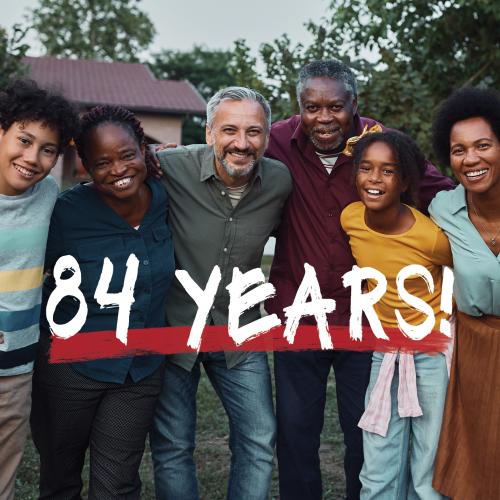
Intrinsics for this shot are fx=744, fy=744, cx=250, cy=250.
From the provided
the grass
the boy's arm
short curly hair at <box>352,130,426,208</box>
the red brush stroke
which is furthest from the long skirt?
the boy's arm

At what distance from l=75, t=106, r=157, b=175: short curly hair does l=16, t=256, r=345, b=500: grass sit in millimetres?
2127

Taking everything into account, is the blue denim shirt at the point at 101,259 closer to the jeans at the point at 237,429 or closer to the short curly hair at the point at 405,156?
the jeans at the point at 237,429

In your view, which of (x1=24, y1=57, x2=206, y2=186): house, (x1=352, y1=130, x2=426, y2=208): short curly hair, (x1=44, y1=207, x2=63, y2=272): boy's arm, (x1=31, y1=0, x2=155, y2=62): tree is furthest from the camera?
(x1=31, y1=0, x2=155, y2=62): tree

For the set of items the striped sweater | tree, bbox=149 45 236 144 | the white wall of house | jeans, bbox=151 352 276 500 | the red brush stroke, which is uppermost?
tree, bbox=149 45 236 144

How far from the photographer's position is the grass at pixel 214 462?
441 centimetres

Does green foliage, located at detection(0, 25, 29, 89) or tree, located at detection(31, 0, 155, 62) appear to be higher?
tree, located at detection(31, 0, 155, 62)

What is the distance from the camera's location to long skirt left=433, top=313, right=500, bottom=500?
3035 mm

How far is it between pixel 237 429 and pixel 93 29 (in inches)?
1435

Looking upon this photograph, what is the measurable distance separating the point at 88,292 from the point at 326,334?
1.15m

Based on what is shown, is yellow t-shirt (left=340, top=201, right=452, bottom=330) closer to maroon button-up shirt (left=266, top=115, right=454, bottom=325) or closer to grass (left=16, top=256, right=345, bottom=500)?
maroon button-up shirt (left=266, top=115, right=454, bottom=325)

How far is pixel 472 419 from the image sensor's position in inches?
122

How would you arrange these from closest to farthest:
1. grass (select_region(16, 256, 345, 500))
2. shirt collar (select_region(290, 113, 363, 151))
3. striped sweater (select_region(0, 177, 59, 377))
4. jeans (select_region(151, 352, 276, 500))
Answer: striped sweater (select_region(0, 177, 59, 377)) → jeans (select_region(151, 352, 276, 500)) → shirt collar (select_region(290, 113, 363, 151)) → grass (select_region(16, 256, 345, 500))

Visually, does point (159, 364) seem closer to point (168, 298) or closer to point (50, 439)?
point (168, 298)

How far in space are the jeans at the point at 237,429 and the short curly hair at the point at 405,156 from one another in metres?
1.05
